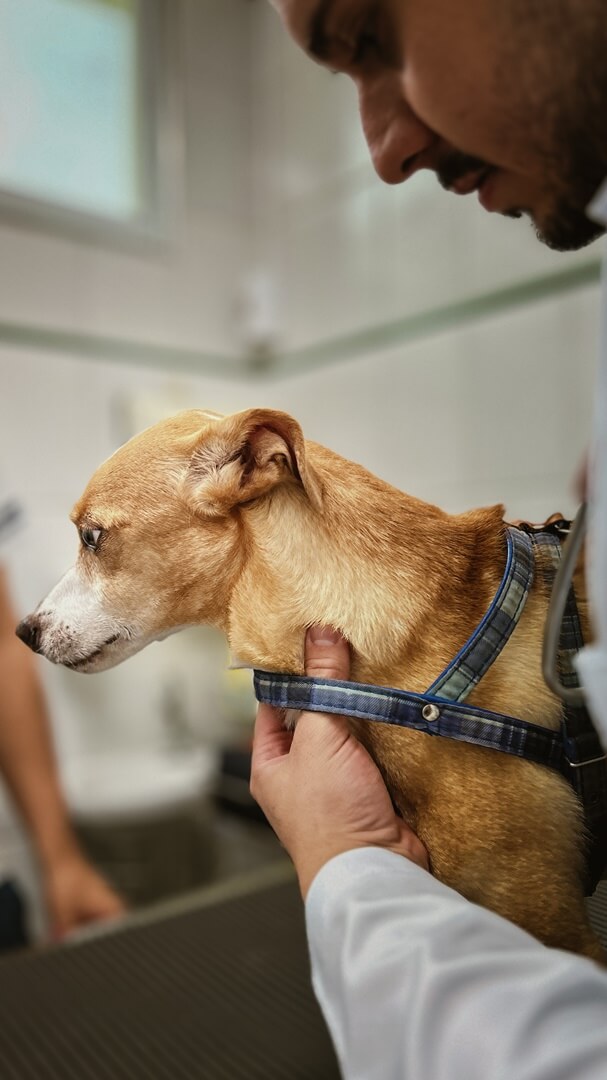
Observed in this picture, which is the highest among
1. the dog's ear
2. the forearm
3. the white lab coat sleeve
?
the dog's ear

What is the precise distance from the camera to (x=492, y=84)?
0.36m

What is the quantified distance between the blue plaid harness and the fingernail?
0.02 meters

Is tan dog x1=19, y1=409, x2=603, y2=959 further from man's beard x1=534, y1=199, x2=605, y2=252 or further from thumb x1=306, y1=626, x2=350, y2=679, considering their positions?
man's beard x1=534, y1=199, x2=605, y2=252

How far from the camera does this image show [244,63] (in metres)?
0.75

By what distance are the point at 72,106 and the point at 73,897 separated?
1.08 metres

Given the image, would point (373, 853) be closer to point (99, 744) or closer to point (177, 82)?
point (177, 82)

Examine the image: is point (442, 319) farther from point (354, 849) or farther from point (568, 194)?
point (354, 849)

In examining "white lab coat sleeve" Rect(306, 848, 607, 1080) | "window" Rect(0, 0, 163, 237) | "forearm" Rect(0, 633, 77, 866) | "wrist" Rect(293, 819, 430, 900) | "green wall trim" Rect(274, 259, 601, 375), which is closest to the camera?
"white lab coat sleeve" Rect(306, 848, 607, 1080)

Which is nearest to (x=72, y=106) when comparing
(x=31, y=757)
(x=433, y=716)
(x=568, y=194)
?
(x=568, y=194)

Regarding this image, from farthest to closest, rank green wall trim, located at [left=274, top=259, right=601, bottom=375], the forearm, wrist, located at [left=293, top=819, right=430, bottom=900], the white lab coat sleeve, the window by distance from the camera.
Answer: the forearm → green wall trim, located at [left=274, top=259, right=601, bottom=375] → the window → wrist, located at [left=293, top=819, right=430, bottom=900] → the white lab coat sleeve

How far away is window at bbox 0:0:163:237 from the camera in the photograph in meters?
0.64

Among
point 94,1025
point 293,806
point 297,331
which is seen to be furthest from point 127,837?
point 293,806

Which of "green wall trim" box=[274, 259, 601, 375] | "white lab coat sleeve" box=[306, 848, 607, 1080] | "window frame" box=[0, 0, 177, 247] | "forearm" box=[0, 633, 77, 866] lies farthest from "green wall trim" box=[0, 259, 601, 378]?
"white lab coat sleeve" box=[306, 848, 607, 1080]

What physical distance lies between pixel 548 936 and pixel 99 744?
960mm
